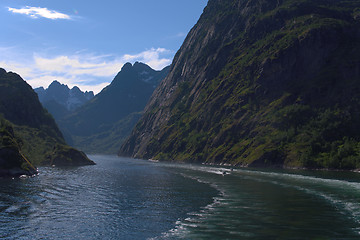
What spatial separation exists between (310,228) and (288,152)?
13168 cm

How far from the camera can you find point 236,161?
188625mm

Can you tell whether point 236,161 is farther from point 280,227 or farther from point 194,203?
point 280,227

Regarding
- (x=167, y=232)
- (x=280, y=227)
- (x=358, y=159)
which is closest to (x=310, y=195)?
(x=280, y=227)

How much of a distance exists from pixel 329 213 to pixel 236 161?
141600 millimetres

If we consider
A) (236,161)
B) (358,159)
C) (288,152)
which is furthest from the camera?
(236,161)

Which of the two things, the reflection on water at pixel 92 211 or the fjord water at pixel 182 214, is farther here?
the reflection on water at pixel 92 211

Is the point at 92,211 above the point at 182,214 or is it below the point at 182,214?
below

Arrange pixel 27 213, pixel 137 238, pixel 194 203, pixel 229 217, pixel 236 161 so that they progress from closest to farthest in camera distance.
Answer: pixel 137 238, pixel 229 217, pixel 27 213, pixel 194 203, pixel 236 161

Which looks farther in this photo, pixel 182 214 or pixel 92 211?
pixel 92 211

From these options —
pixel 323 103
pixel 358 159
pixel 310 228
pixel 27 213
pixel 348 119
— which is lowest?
pixel 27 213

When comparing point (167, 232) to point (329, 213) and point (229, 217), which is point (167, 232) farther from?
point (329, 213)

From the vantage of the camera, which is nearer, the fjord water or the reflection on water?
the fjord water

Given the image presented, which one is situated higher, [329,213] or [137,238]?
[329,213]

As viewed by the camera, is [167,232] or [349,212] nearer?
[167,232]
